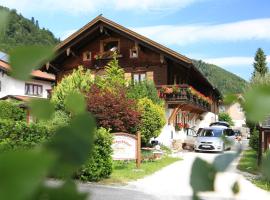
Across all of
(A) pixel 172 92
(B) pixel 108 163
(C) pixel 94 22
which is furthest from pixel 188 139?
(B) pixel 108 163

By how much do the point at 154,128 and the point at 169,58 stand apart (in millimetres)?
5883

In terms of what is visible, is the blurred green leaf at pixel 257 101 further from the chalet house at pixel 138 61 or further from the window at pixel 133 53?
the window at pixel 133 53

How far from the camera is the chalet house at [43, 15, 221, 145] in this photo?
25672mm

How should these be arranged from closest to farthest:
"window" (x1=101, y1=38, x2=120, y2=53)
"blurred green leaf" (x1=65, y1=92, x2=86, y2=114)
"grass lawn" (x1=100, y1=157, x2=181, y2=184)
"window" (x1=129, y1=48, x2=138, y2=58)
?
"blurred green leaf" (x1=65, y1=92, x2=86, y2=114) < "grass lawn" (x1=100, y1=157, x2=181, y2=184) < "window" (x1=129, y1=48, x2=138, y2=58) < "window" (x1=101, y1=38, x2=120, y2=53)

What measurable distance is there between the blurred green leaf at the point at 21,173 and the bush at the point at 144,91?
861 inches

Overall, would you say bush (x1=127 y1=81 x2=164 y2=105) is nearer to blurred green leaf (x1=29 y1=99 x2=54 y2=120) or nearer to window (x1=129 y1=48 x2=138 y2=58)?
window (x1=129 y1=48 x2=138 y2=58)

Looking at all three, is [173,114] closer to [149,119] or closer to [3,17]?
[149,119]

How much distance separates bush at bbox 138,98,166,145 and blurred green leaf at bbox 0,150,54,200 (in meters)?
20.2

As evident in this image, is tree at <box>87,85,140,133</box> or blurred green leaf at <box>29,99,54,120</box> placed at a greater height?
tree at <box>87,85,140,133</box>

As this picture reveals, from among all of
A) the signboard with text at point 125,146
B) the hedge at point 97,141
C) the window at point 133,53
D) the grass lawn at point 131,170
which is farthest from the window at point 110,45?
the hedge at point 97,141

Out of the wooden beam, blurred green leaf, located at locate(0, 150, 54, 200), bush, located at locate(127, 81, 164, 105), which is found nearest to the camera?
blurred green leaf, located at locate(0, 150, 54, 200)

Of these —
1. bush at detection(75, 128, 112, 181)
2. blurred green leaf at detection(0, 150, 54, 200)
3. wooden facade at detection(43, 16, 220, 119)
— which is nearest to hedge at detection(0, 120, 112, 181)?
bush at detection(75, 128, 112, 181)

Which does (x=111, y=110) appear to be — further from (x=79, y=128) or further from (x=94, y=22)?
(x=79, y=128)

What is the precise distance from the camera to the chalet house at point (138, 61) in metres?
25.7
